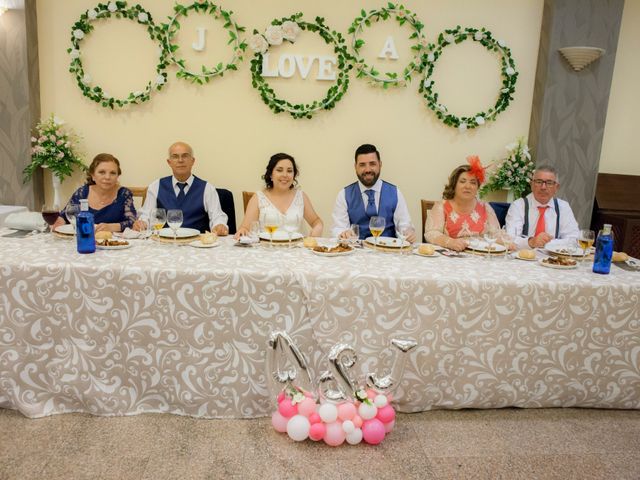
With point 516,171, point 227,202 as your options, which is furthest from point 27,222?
point 516,171

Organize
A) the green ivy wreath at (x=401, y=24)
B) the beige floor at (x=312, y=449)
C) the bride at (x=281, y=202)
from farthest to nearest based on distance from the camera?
the green ivy wreath at (x=401, y=24)
the bride at (x=281, y=202)
the beige floor at (x=312, y=449)

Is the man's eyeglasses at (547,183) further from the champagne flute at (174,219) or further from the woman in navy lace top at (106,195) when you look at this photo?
the woman in navy lace top at (106,195)

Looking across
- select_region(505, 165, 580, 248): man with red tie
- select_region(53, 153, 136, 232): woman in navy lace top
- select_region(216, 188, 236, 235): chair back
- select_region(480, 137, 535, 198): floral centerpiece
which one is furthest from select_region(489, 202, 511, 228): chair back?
select_region(53, 153, 136, 232): woman in navy lace top

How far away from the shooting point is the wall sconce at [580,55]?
4031 mm

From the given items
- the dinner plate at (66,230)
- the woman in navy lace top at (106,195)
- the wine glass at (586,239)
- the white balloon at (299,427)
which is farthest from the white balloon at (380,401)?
the woman in navy lace top at (106,195)

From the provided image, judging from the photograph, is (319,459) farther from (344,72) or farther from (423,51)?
(423,51)

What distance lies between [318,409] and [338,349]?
30 cm

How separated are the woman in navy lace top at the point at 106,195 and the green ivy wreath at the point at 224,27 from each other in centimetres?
146

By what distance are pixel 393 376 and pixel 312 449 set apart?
17.3 inches

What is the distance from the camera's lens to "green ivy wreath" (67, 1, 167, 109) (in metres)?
4.03

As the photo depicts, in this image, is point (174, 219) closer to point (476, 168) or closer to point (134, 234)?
point (134, 234)

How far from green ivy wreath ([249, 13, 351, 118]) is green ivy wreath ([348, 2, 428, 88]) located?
11cm

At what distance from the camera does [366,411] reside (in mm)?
1920

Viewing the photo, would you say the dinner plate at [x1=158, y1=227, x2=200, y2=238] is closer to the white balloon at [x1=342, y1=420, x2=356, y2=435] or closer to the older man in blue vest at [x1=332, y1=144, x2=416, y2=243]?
the older man in blue vest at [x1=332, y1=144, x2=416, y2=243]
